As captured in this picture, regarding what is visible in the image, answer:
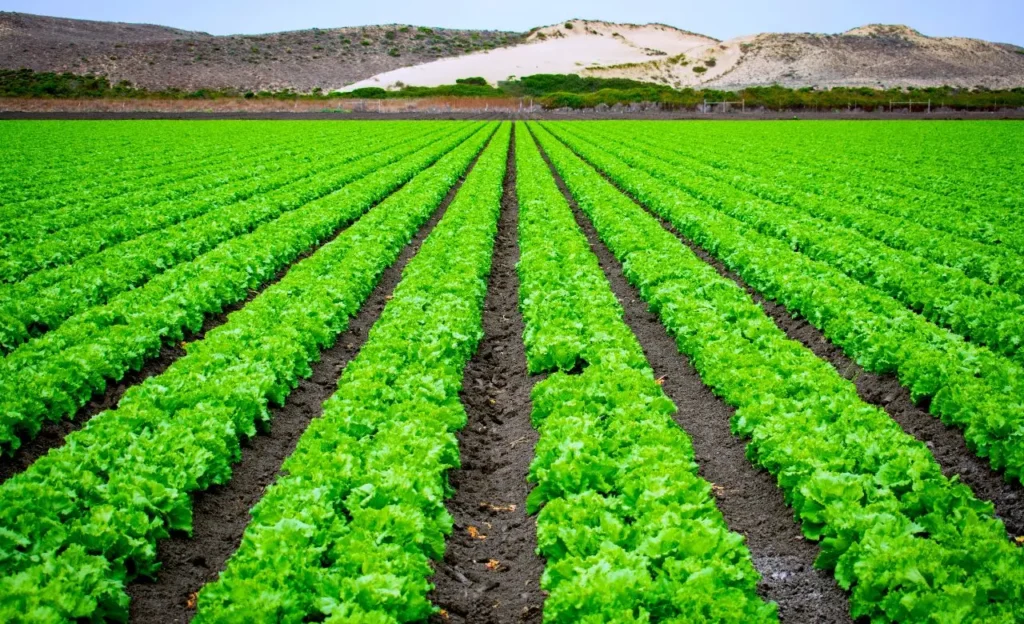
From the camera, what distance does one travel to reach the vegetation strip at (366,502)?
4.96 meters

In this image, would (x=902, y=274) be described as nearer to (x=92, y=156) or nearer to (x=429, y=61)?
(x=92, y=156)

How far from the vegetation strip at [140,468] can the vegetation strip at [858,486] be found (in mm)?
5802

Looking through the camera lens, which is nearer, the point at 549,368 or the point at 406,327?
the point at 549,368

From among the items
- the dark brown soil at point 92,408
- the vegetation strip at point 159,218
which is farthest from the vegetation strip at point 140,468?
the vegetation strip at point 159,218

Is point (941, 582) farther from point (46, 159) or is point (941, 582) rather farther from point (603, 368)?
point (46, 159)

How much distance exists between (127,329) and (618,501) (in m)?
8.22

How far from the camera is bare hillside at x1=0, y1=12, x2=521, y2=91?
444 feet

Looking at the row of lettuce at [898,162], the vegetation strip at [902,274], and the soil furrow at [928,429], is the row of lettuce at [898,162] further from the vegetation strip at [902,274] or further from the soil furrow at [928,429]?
the soil furrow at [928,429]

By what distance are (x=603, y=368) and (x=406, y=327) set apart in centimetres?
340

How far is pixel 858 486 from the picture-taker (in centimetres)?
616

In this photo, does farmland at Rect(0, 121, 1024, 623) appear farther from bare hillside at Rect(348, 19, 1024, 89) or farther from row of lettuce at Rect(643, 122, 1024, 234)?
bare hillside at Rect(348, 19, 1024, 89)

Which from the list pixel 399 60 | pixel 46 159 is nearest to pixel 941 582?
pixel 46 159

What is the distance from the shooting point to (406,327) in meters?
10.7

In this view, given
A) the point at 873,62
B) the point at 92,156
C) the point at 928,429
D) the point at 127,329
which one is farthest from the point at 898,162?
the point at 873,62
